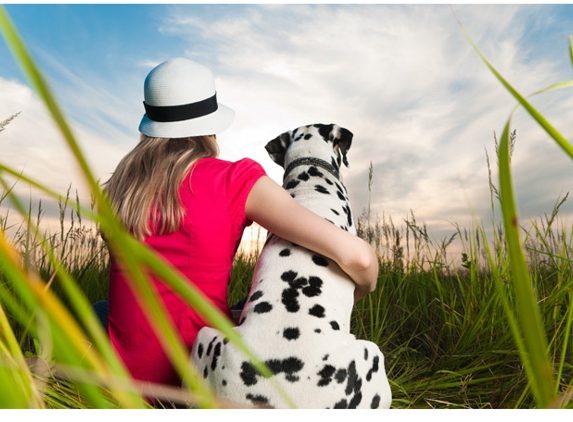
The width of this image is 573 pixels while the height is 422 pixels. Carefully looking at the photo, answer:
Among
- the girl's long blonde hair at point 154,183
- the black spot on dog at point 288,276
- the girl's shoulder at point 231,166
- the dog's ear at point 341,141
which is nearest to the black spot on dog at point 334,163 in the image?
the dog's ear at point 341,141

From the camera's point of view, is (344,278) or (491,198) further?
(491,198)

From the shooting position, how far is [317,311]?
224 centimetres

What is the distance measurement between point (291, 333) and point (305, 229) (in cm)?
49

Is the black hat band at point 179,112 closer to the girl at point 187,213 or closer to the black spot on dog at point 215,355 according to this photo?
the girl at point 187,213

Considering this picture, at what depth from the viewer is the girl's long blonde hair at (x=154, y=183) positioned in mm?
2492

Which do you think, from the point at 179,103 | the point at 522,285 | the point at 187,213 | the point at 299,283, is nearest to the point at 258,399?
the point at 299,283

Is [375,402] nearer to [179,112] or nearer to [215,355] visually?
[215,355]
